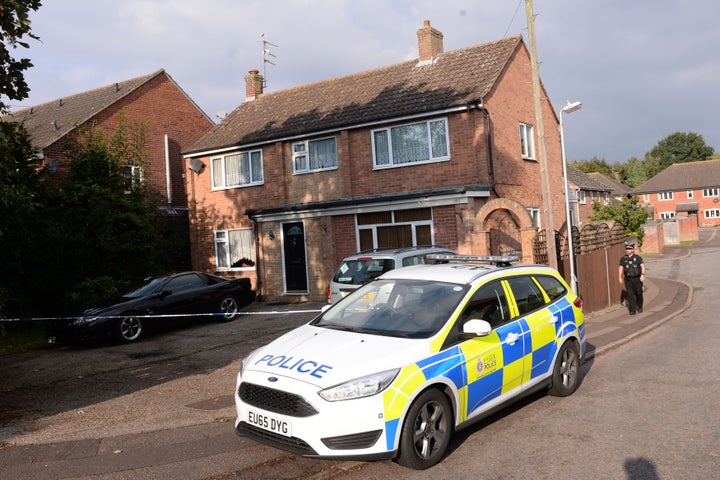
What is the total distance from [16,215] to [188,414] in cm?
892

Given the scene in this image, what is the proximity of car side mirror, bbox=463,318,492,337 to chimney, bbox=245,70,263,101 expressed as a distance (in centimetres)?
2064

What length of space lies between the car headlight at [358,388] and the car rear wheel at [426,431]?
0.35 metres

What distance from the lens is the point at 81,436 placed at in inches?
Answer: 243

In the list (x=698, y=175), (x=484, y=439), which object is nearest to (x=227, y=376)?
(x=484, y=439)

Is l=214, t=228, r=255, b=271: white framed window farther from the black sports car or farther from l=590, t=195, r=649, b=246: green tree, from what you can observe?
l=590, t=195, r=649, b=246: green tree

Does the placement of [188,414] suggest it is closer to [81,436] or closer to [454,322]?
[81,436]

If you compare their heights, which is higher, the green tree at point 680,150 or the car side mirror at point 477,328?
the green tree at point 680,150

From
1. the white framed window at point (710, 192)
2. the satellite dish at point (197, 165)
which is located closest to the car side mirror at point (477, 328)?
the satellite dish at point (197, 165)

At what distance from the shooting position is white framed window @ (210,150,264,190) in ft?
66.9

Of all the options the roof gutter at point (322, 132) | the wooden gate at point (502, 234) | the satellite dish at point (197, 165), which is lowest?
the wooden gate at point (502, 234)

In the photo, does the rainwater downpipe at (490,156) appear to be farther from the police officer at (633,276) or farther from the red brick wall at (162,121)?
the red brick wall at (162,121)

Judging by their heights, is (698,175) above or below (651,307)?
above

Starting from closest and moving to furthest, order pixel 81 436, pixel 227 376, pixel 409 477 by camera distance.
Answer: pixel 409 477 → pixel 81 436 → pixel 227 376

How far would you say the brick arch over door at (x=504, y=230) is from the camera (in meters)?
13.1
